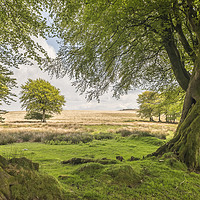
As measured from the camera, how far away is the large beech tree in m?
5.48

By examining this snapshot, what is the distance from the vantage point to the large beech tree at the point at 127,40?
5480 mm

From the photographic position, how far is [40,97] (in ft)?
123

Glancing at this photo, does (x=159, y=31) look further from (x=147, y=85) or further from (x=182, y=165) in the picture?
(x=182, y=165)

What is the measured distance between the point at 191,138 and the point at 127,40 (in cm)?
514

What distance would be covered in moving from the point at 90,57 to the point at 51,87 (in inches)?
1406

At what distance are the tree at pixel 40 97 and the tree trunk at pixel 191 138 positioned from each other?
1376 inches

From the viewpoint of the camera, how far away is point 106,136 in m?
14.9

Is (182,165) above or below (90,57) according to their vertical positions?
below

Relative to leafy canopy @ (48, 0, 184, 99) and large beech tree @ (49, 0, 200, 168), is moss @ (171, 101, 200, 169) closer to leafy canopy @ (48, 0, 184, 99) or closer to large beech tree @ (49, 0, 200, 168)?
large beech tree @ (49, 0, 200, 168)

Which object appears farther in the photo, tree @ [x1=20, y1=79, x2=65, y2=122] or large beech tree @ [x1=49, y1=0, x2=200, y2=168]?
tree @ [x1=20, y1=79, x2=65, y2=122]

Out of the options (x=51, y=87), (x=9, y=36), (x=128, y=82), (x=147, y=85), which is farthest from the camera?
(x=51, y=87)

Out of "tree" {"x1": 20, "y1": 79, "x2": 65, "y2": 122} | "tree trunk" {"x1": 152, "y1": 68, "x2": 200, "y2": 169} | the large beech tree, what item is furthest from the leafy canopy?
"tree" {"x1": 20, "y1": 79, "x2": 65, "y2": 122}

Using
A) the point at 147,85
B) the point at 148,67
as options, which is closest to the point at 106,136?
the point at 147,85

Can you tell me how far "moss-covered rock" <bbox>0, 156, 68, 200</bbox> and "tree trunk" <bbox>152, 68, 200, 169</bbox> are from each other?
4.81m
